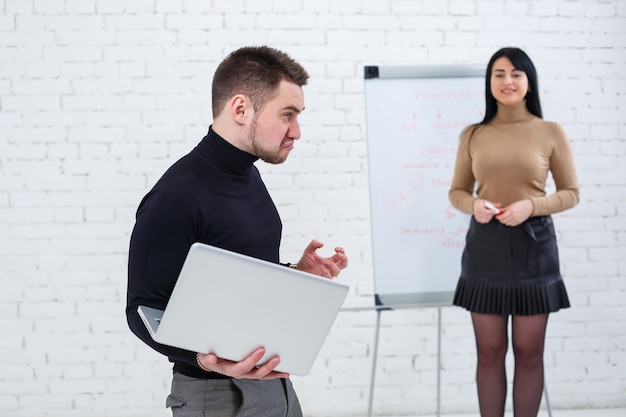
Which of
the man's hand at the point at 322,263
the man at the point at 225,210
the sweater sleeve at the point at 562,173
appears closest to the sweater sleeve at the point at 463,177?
the sweater sleeve at the point at 562,173

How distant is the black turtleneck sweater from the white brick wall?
1.69m

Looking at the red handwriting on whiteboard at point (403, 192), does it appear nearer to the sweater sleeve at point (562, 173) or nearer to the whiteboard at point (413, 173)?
the whiteboard at point (413, 173)

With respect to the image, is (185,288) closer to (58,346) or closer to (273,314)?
(273,314)

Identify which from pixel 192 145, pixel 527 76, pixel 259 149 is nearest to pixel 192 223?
pixel 259 149

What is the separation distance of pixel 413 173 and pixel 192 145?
3.22 feet

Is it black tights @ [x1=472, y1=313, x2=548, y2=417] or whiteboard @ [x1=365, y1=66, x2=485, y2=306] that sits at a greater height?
whiteboard @ [x1=365, y1=66, x2=485, y2=306]

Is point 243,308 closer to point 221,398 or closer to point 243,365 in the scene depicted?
point 243,365

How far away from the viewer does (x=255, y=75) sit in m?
1.26

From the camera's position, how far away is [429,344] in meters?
3.09

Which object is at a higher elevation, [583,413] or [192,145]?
[192,145]

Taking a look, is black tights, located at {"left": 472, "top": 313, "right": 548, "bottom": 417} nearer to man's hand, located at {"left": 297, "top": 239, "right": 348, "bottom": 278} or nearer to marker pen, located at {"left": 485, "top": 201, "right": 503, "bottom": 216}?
marker pen, located at {"left": 485, "top": 201, "right": 503, "bottom": 216}

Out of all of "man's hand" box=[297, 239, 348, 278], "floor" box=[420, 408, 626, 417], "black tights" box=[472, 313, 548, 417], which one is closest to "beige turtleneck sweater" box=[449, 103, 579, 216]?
"black tights" box=[472, 313, 548, 417]

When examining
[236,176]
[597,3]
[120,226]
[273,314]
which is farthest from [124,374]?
[597,3]

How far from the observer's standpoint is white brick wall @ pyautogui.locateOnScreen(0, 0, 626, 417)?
9.62 feet
